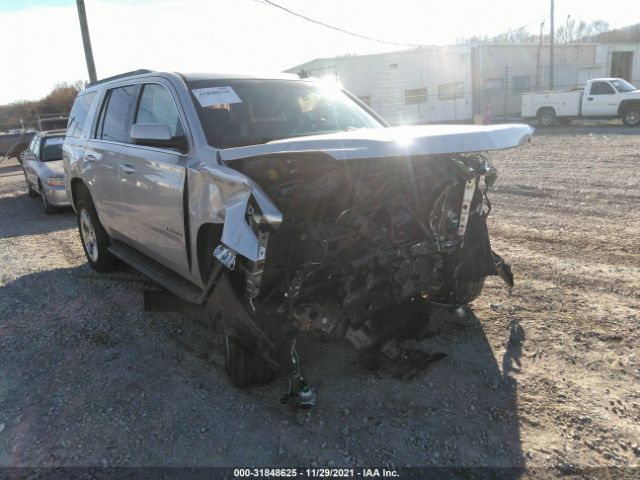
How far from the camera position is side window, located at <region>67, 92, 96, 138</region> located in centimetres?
593

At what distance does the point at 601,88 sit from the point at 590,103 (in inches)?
28.2

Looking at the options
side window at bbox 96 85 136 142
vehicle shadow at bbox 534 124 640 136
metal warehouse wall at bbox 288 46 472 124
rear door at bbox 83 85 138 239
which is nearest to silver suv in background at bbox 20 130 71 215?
rear door at bbox 83 85 138 239

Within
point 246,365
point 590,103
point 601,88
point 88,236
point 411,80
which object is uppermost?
point 411,80

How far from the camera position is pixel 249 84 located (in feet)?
13.8

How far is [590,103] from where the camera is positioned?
870 inches

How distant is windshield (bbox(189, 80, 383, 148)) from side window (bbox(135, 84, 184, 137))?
0.24 meters

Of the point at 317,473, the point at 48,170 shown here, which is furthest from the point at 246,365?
the point at 48,170

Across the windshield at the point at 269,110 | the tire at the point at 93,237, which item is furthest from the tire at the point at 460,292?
the tire at the point at 93,237

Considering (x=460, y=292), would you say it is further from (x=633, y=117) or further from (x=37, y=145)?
(x=633, y=117)

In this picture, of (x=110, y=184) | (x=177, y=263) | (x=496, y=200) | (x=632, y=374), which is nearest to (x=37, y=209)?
(x=110, y=184)

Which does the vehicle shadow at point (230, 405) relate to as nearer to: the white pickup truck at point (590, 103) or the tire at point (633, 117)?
the tire at point (633, 117)

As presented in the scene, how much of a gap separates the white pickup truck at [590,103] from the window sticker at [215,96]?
2184cm

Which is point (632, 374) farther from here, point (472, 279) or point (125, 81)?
point (125, 81)

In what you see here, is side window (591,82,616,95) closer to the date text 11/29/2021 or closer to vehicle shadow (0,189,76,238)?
vehicle shadow (0,189,76,238)
